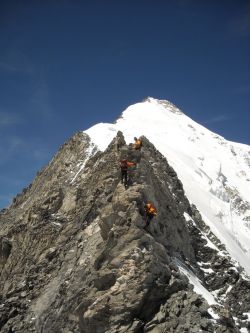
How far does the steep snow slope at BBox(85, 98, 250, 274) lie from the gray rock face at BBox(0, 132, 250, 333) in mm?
5524

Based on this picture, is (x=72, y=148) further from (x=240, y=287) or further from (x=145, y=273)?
(x=145, y=273)

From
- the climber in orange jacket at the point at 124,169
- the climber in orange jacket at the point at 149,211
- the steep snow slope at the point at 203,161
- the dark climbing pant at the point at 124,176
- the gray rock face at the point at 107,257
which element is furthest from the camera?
the steep snow slope at the point at 203,161

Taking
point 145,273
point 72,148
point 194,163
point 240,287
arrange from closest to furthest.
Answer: point 145,273, point 240,287, point 72,148, point 194,163

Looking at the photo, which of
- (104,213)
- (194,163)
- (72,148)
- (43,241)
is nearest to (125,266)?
(104,213)

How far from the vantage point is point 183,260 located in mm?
34406

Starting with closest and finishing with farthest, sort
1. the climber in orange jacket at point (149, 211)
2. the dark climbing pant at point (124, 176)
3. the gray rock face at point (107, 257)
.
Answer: the gray rock face at point (107, 257)
the climber in orange jacket at point (149, 211)
the dark climbing pant at point (124, 176)

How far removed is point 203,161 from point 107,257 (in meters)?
43.8

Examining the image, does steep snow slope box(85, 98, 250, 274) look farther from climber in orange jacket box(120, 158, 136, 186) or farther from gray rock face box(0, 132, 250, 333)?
climber in orange jacket box(120, 158, 136, 186)

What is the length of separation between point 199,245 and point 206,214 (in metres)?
10.3

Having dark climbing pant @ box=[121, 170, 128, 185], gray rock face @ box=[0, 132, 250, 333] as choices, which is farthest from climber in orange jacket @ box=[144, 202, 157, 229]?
dark climbing pant @ box=[121, 170, 128, 185]

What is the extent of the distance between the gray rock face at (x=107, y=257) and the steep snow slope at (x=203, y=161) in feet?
18.1

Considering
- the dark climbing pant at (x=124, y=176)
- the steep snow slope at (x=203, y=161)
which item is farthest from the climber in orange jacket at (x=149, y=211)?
the steep snow slope at (x=203, y=161)

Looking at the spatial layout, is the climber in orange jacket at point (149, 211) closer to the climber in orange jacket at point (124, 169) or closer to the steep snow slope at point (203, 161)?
the climber in orange jacket at point (124, 169)

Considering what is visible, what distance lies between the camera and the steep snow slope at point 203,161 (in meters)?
51.8
